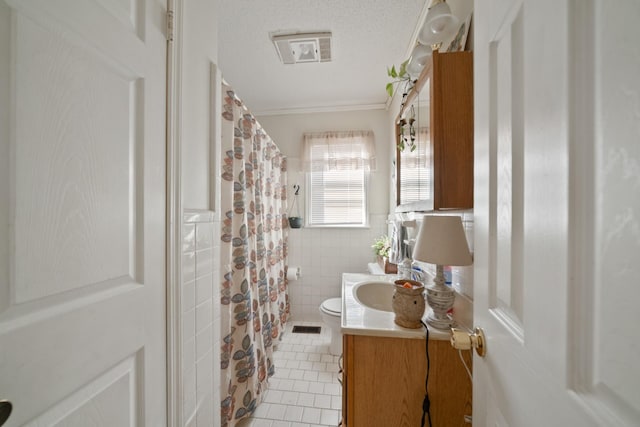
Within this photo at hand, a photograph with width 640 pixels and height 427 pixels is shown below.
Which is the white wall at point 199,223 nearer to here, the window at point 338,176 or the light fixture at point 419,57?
the light fixture at point 419,57

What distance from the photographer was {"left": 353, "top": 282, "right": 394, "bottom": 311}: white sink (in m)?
1.51

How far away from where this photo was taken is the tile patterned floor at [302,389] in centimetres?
150

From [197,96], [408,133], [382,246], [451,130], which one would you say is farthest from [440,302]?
[382,246]

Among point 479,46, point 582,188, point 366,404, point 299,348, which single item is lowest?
point 299,348

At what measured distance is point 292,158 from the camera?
2.85 meters

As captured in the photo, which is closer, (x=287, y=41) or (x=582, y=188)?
(x=582, y=188)

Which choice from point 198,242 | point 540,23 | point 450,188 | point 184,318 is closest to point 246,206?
point 198,242

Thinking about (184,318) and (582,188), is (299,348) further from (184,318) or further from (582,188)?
(582,188)

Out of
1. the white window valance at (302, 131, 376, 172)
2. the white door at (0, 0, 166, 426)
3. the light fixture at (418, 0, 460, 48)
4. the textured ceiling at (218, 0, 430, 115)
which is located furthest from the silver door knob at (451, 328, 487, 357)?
the white window valance at (302, 131, 376, 172)

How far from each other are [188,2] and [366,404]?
167 cm

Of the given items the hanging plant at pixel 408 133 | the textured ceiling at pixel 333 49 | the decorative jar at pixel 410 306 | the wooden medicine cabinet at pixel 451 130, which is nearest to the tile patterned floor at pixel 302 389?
the decorative jar at pixel 410 306

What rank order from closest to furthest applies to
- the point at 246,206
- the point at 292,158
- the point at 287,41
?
the point at 246,206 < the point at 287,41 < the point at 292,158

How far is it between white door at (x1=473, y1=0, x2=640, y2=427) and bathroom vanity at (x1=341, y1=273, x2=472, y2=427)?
473 mm

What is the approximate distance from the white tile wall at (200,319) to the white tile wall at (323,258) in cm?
173
